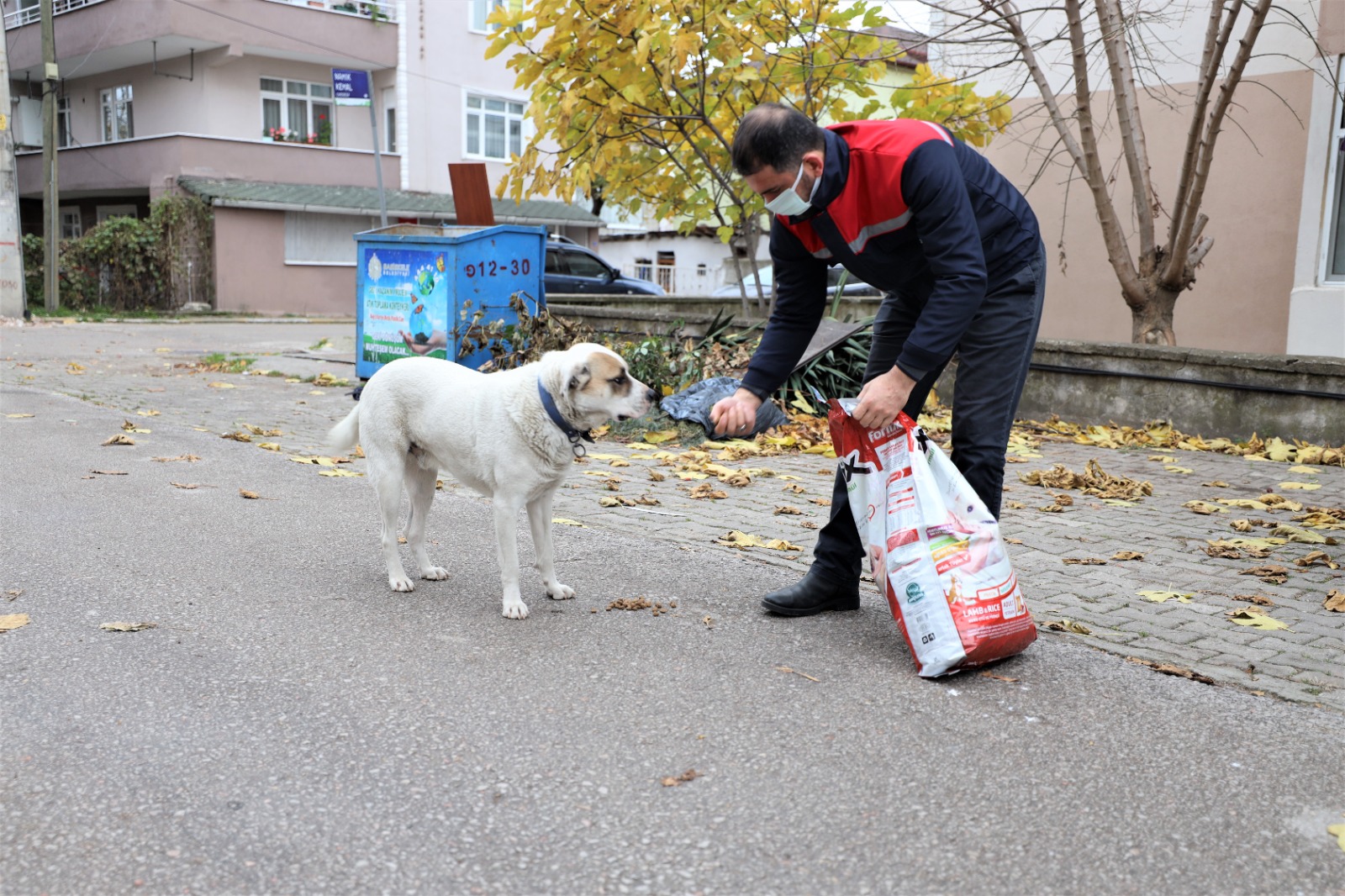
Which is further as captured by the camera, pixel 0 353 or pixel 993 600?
pixel 0 353

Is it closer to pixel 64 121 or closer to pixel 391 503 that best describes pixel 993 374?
pixel 391 503

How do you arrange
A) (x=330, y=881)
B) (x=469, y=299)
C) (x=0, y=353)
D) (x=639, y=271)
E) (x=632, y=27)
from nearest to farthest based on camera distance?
(x=330, y=881), (x=632, y=27), (x=469, y=299), (x=0, y=353), (x=639, y=271)

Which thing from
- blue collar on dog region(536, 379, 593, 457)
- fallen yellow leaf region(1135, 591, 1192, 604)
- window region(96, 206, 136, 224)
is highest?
window region(96, 206, 136, 224)

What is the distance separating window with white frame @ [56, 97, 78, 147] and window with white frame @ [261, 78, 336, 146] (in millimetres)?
6266

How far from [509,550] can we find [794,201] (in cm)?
160

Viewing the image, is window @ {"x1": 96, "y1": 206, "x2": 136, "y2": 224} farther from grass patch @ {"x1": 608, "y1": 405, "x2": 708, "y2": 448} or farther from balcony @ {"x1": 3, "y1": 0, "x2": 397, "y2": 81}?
grass patch @ {"x1": 608, "y1": 405, "x2": 708, "y2": 448}

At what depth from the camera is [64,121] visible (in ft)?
104

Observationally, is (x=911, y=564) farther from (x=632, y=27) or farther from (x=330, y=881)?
(x=632, y=27)

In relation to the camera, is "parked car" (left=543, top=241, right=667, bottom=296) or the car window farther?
the car window

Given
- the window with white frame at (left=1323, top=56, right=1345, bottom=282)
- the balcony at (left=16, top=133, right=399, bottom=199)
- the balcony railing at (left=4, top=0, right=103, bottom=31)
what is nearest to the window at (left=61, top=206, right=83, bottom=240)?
the balcony at (left=16, top=133, right=399, bottom=199)

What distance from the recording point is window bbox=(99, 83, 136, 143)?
29.8 metres

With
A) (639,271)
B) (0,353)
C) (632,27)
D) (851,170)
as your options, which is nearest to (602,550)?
(851,170)

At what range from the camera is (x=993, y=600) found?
12.1 ft

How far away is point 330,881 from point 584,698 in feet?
3.80
